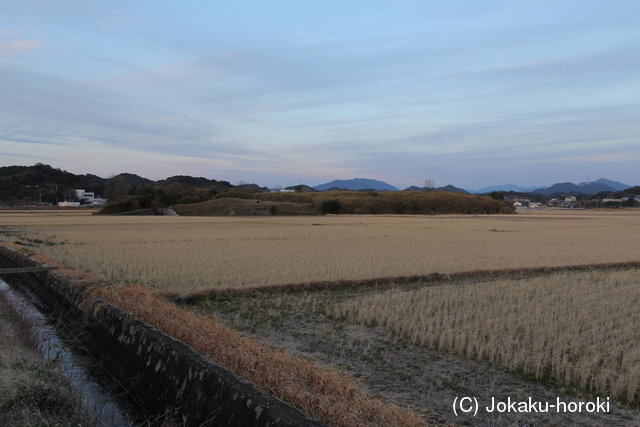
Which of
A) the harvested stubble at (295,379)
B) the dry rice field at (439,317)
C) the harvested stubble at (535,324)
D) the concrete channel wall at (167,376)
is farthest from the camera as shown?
the harvested stubble at (535,324)

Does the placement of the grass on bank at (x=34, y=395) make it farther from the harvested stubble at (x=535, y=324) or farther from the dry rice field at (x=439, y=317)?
the harvested stubble at (x=535, y=324)

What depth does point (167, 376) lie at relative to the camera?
177 inches

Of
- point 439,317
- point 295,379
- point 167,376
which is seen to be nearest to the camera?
point 295,379

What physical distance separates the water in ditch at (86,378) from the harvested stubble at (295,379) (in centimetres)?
93

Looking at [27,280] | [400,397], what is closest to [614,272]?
[400,397]

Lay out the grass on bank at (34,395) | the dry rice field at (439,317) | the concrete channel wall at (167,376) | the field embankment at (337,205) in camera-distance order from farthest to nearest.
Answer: the field embankment at (337,205) → the dry rice field at (439,317) → the grass on bank at (34,395) → the concrete channel wall at (167,376)

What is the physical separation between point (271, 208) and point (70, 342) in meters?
60.4

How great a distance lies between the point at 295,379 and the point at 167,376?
1.55 meters

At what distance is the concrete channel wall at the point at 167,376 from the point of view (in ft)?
11.1


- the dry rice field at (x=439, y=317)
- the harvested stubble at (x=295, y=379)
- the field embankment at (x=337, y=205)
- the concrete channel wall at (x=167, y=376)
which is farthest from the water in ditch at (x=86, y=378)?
the field embankment at (x=337, y=205)

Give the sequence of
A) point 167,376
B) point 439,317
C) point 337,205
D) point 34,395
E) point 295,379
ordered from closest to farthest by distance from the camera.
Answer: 1. point 295,379
2. point 34,395
3. point 167,376
4. point 439,317
5. point 337,205

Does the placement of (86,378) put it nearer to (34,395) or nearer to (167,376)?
(34,395)

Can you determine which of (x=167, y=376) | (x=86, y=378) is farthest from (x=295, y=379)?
(x=86, y=378)

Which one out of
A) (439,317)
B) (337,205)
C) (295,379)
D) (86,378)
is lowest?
(86,378)
